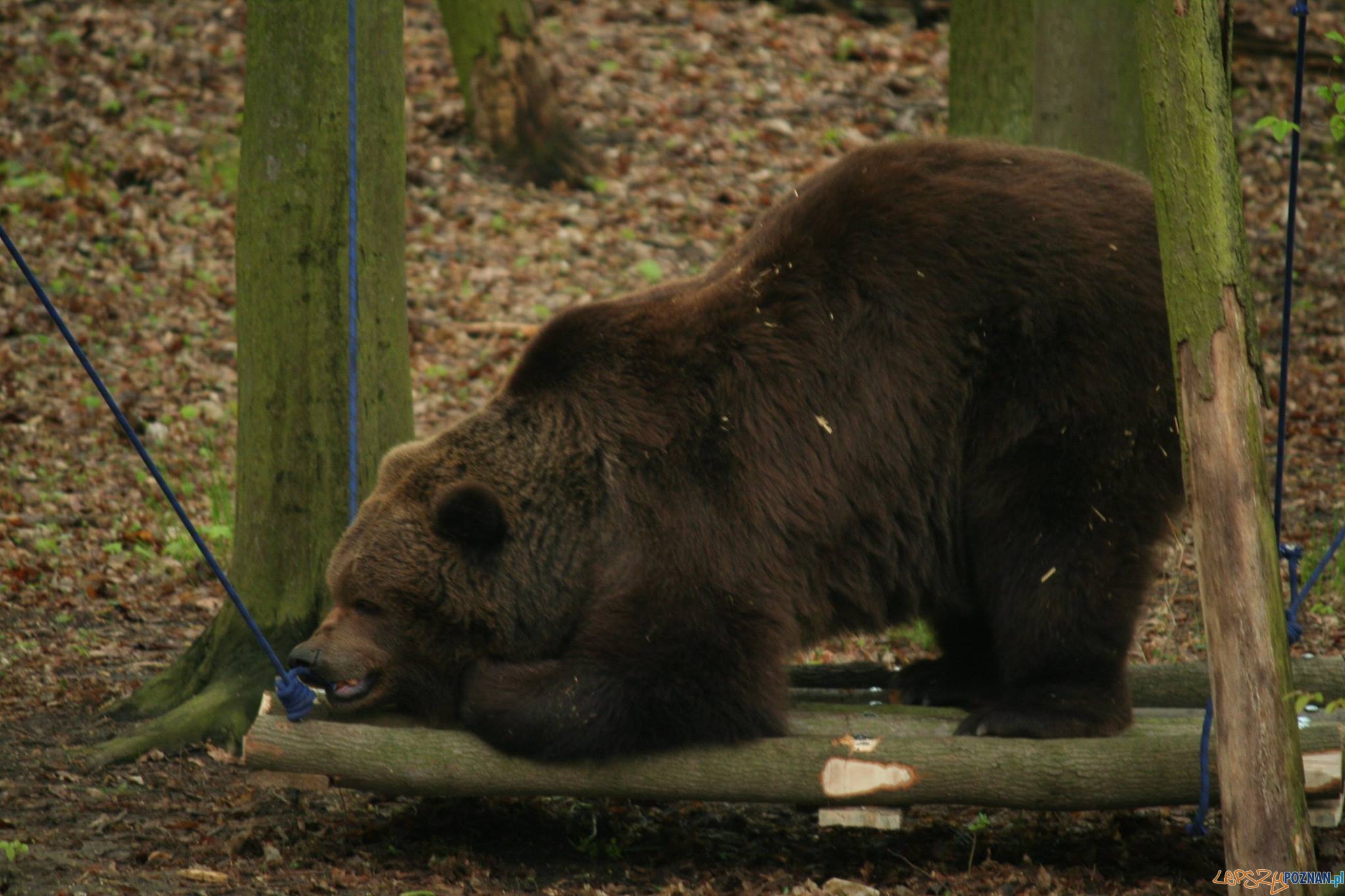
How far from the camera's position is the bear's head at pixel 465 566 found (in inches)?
201

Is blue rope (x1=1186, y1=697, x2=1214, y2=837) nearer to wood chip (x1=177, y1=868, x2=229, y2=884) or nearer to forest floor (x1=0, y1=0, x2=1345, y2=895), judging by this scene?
forest floor (x1=0, y1=0, x2=1345, y2=895)

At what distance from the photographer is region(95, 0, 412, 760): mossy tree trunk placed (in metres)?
5.78

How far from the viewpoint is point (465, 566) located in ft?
17.1

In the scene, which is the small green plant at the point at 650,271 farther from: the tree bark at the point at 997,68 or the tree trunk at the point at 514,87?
the tree bark at the point at 997,68

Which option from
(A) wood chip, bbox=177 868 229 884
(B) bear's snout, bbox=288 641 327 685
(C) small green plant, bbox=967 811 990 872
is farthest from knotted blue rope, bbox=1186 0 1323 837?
(A) wood chip, bbox=177 868 229 884

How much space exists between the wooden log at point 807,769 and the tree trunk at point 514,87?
369 inches

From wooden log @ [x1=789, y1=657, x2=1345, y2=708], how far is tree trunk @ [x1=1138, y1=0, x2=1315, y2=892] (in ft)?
4.94

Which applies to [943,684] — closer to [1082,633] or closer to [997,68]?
[1082,633]

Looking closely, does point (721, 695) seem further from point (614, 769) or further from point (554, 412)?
point (554, 412)

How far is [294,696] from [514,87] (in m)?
9.76

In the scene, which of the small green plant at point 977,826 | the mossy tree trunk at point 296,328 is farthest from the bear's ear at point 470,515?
the small green plant at point 977,826

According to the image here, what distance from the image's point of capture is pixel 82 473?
30.1 feet

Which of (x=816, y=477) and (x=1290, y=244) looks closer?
(x=1290, y=244)

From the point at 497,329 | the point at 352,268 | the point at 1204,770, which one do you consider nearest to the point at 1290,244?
the point at 1204,770
